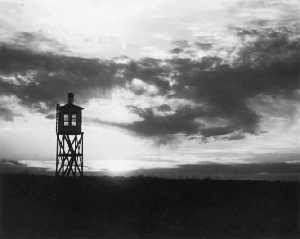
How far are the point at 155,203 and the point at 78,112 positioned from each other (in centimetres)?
1586

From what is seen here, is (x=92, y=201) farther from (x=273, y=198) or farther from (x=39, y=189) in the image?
(x=273, y=198)

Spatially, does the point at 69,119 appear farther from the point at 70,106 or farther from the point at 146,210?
the point at 146,210

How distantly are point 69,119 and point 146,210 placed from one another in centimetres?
1676

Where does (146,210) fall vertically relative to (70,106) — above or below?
below

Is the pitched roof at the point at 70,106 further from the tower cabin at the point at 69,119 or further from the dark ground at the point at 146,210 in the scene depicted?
the dark ground at the point at 146,210

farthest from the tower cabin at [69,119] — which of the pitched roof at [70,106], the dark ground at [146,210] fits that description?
the dark ground at [146,210]

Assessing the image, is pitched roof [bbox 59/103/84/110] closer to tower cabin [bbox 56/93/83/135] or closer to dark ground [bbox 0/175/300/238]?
tower cabin [bbox 56/93/83/135]

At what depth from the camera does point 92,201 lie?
96.8ft

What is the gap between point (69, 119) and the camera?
4144cm

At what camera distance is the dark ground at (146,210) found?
24797mm

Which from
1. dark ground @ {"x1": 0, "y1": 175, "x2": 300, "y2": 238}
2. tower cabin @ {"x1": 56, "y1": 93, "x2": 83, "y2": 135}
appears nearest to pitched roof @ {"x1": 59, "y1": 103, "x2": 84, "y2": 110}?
tower cabin @ {"x1": 56, "y1": 93, "x2": 83, "y2": 135}

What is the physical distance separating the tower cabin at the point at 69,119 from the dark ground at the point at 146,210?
6.85 metres

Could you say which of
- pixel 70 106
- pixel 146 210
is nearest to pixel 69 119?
pixel 70 106

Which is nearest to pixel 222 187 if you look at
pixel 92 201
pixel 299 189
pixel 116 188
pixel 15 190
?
pixel 299 189
